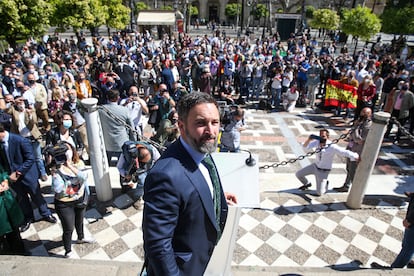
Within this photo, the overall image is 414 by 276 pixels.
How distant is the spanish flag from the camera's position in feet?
34.5

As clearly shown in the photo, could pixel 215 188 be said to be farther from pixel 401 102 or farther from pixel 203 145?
pixel 401 102

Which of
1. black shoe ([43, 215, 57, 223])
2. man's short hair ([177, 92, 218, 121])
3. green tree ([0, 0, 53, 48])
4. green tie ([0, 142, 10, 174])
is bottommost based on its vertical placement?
black shoe ([43, 215, 57, 223])

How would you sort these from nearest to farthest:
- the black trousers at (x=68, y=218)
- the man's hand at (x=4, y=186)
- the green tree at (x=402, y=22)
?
the man's hand at (x=4, y=186) < the black trousers at (x=68, y=218) < the green tree at (x=402, y=22)

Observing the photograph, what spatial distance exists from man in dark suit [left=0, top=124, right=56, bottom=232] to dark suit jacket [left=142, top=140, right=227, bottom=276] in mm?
3168

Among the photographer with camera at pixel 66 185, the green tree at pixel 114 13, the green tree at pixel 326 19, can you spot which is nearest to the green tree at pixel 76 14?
the green tree at pixel 114 13

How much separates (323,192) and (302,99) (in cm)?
709

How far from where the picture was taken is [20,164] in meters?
4.09

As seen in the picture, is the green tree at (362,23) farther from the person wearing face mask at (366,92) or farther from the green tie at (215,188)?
the green tie at (215,188)

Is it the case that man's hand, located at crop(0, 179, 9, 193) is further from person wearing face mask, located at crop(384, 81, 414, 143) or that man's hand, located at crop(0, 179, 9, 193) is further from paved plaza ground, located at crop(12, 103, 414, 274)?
person wearing face mask, located at crop(384, 81, 414, 143)

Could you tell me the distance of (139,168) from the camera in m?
4.93

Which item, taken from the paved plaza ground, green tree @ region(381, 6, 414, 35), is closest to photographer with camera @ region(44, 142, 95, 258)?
the paved plaza ground

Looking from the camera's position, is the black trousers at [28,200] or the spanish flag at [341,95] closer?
the black trousers at [28,200]

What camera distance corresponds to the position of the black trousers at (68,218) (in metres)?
3.76

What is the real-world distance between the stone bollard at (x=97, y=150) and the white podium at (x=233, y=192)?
93.0 inches
